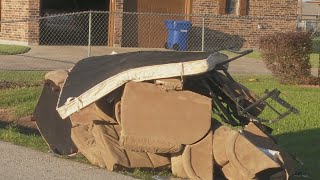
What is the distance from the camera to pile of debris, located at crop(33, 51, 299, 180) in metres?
7.37

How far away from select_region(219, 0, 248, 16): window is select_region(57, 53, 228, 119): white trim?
20.9 m

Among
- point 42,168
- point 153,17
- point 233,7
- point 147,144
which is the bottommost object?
point 42,168

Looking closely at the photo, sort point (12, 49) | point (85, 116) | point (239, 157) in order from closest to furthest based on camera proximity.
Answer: point (239, 157) < point (85, 116) < point (12, 49)

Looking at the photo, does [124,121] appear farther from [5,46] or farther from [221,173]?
[5,46]

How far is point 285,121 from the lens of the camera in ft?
42.5

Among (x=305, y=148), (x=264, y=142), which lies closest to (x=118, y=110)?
(x=264, y=142)

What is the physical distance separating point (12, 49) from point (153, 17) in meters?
6.13

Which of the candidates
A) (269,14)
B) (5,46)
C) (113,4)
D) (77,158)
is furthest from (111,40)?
(77,158)

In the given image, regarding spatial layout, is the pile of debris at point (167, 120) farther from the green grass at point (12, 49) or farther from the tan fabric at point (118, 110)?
the green grass at point (12, 49)

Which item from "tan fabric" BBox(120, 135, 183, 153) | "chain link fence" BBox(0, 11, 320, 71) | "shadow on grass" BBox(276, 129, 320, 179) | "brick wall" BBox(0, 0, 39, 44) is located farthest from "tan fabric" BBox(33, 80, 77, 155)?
"brick wall" BBox(0, 0, 39, 44)

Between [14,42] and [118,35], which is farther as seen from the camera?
[118,35]

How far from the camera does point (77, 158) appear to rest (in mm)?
8469

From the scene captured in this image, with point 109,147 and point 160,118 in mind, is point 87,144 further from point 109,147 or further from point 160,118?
point 160,118

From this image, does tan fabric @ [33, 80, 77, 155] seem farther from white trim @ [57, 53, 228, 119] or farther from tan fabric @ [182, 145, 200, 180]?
tan fabric @ [182, 145, 200, 180]
